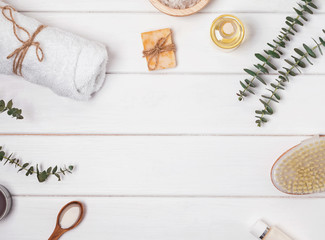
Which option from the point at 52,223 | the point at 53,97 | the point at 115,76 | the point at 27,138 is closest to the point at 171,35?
the point at 115,76

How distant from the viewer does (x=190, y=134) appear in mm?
771

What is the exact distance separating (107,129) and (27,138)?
0.60ft

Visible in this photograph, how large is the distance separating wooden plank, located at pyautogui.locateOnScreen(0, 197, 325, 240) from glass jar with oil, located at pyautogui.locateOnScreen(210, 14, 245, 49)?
34 cm

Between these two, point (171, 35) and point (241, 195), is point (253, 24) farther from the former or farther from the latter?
point (241, 195)

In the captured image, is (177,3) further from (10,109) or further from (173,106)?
(10,109)

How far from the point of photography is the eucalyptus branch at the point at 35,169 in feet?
2.46

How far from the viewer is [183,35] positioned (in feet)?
2.51

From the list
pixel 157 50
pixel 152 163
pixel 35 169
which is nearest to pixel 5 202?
pixel 35 169

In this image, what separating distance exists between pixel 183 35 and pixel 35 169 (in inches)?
17.7

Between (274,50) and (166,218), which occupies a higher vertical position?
(274,50)

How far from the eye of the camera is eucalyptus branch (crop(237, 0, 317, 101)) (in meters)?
0.73

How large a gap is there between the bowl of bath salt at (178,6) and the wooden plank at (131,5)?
5cm

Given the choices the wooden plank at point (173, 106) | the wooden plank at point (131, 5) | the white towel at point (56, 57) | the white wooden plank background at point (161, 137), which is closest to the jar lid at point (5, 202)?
the white wooden plank background at point (161, 137)

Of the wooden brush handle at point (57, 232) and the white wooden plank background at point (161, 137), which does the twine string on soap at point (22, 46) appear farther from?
the wooden brush handle at point (57, 232)
